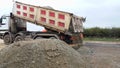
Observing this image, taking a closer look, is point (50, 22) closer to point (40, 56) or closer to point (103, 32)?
point (40, 56)

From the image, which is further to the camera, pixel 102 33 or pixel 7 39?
pixel 102 33

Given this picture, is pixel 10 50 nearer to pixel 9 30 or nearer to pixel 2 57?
pixel 2 57

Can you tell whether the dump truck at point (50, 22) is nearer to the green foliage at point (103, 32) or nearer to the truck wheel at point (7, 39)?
the truck wheel at point (7, 39)

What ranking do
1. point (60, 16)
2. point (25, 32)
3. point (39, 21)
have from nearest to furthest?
point (60, 16)
point (39, 21)
point (25, 32)

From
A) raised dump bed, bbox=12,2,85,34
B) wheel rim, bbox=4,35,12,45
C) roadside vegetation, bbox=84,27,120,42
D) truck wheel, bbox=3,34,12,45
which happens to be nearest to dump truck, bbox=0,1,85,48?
raised dump bed, bbox=12,2,85,34

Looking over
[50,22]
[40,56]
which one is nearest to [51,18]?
[50,22]

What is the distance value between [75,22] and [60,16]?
3.65 feet

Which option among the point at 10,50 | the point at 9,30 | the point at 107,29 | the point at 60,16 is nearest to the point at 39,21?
the point at 60,16

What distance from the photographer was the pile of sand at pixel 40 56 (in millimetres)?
7301

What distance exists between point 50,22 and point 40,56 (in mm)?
14315

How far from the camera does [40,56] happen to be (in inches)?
289

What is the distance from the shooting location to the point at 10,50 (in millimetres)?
7734

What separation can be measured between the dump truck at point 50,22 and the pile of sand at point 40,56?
1273cm

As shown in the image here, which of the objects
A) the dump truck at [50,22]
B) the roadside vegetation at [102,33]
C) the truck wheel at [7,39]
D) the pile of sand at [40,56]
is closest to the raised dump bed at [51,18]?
the dump truck at [50,22]
